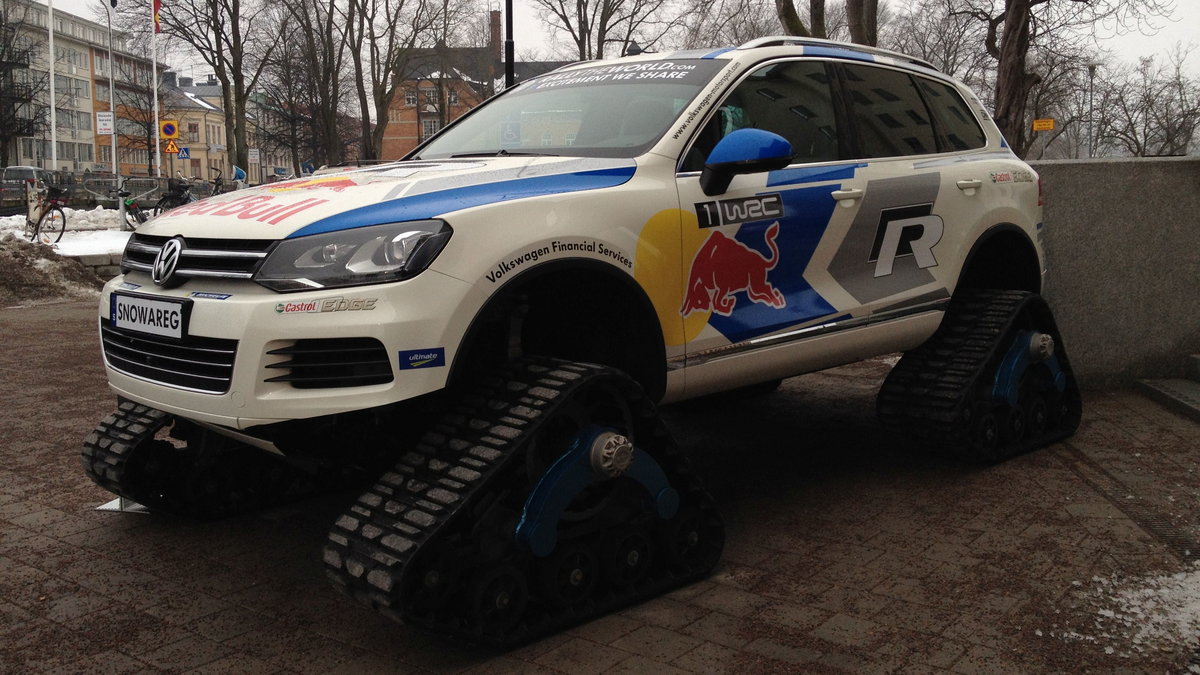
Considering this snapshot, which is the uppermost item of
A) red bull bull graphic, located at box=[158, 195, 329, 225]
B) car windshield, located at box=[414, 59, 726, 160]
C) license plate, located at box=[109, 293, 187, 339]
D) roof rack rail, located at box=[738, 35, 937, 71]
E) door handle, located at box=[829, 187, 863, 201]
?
roof rack rail, located at box=[738, 35, 937, 71]

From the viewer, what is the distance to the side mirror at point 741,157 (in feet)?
13.3

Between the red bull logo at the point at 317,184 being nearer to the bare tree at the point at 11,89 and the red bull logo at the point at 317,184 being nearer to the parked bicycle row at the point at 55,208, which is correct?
the parked bicycle row at the point at 55,208

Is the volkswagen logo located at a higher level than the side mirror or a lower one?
lower

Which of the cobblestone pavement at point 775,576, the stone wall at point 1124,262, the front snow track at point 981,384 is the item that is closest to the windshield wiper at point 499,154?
the cobblestone pavement at point 775,576

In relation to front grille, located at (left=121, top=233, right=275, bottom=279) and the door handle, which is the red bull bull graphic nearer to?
front grille, located at (left=121, top=233, right=275, bottom=279)

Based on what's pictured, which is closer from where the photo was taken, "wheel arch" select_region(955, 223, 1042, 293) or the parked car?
"wheel arch" select_region(955, 223, 1042, 293)

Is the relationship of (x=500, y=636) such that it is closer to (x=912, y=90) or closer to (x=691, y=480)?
(x=691, y=480)

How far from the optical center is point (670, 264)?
403 centimetres

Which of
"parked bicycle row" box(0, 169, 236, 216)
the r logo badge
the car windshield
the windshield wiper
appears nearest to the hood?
the windshield wiper

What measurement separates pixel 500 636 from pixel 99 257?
45.6 ft

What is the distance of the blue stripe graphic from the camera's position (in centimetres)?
336

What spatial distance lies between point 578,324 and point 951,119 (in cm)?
285

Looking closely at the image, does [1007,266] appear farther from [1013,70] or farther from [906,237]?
[1013,70]

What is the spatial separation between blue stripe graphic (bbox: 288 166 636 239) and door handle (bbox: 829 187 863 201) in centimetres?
116
